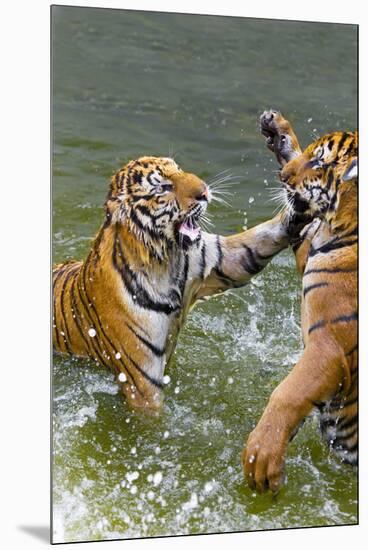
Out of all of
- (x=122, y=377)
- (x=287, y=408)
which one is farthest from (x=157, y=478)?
(x=287, y=408)

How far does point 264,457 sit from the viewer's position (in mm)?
3572

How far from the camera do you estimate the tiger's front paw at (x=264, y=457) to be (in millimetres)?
3549

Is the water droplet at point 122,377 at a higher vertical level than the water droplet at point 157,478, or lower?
higher

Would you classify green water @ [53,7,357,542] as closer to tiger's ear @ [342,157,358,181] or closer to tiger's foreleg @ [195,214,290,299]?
tiger's foreleg @ [195,214,290,299]

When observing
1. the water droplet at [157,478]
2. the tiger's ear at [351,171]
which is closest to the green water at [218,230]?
the water droplet at [157,478]

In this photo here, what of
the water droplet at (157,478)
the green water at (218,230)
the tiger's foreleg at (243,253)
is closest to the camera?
the green water at (218,230)

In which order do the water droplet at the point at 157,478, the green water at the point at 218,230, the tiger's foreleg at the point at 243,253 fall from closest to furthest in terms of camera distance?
the green water at the point at 218,230 < the water droplet at the point at 157,478 < the tiger's foreleg at the point at 243,253

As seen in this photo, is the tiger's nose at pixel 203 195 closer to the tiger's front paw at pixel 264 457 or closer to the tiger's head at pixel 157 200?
the tiger's head at pixel 157 200

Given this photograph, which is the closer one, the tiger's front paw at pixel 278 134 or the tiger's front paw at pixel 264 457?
the tiger's front paw at pixel 264 457

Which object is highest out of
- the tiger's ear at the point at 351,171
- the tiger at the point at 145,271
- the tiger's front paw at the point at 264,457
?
the tiger's ear at the point at 351,171

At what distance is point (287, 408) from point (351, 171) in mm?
828

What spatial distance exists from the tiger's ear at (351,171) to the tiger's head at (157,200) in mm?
470

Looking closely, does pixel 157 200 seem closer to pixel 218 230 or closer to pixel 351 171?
pixel 218 230
